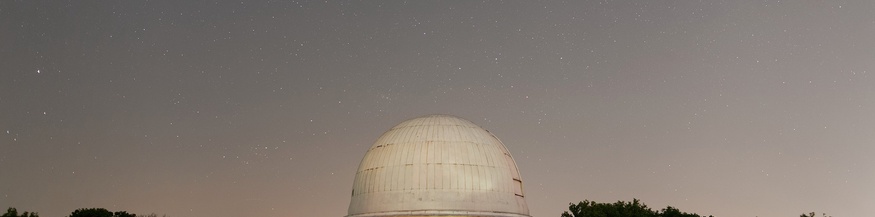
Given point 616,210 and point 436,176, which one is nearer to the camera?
point 436,176

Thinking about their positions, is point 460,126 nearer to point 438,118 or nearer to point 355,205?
point 438,118

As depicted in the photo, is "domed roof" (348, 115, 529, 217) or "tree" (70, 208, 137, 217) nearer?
"domed roof" (348, 115, 529, 217)

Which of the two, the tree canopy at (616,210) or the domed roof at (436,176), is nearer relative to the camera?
the domed roof at (436,176)

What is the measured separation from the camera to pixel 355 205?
1699 inches

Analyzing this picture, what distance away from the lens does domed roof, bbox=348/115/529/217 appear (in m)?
40.7

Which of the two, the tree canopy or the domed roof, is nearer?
the domed roof

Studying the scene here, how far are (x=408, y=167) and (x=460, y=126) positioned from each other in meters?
4.18

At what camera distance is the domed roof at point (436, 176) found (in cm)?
4067

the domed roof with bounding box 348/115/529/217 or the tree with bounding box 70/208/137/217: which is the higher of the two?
the tree with bounding box 70/208/137/217

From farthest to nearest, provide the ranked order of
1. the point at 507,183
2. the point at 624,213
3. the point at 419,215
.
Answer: the point at 624,213, the point at 507,183, the point at 419,215

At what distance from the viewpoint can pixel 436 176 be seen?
41.0m

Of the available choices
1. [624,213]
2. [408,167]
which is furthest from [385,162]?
[624,213]

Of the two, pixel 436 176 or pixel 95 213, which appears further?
pixel 95 213

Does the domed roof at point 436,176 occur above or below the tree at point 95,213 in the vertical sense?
below
